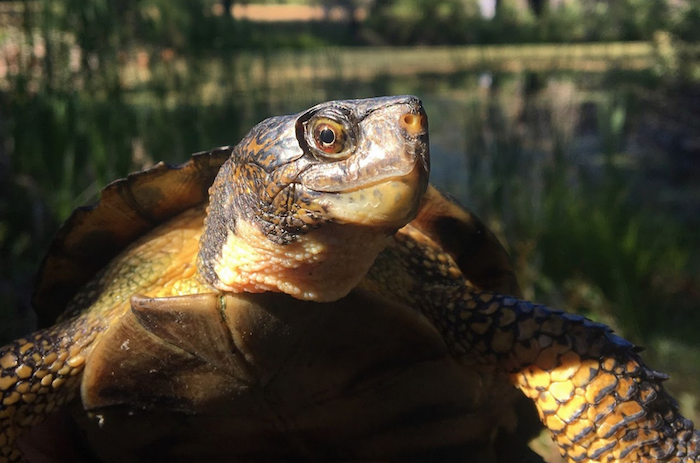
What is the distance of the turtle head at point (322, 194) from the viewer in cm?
73

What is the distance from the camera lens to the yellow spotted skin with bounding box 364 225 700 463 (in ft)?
3.59

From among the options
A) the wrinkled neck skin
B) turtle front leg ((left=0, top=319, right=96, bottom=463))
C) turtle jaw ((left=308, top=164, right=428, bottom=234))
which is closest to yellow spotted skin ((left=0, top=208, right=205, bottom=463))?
turtle front leg ((left=0, top=319, right=96, bottom=463))

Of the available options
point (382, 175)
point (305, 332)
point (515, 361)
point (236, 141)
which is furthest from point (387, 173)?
point (236, 141)

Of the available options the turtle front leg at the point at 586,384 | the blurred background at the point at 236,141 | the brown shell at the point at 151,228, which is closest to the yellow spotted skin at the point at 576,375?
the turtle front leg at the point at 586,384

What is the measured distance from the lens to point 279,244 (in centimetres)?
83

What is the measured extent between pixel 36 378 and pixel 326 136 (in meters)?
0.79

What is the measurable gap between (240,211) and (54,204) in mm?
1981

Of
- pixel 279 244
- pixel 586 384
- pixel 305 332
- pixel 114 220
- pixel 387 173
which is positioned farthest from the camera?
pixel 114 220

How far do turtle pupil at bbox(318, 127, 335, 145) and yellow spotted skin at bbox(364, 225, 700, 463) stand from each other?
45 cm

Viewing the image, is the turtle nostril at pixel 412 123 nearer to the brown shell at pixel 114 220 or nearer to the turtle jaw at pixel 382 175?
the turtle jaw at pixel 382 175

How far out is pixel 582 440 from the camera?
1115 mm

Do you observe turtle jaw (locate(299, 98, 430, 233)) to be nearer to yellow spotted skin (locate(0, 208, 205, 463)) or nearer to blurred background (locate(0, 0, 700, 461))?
yellow spotted skin (locate(0, 208, 205, 463))

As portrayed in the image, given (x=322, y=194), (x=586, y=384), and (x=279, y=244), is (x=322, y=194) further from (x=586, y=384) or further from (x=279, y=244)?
(x=586, y=384)

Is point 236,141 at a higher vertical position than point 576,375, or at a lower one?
higher
